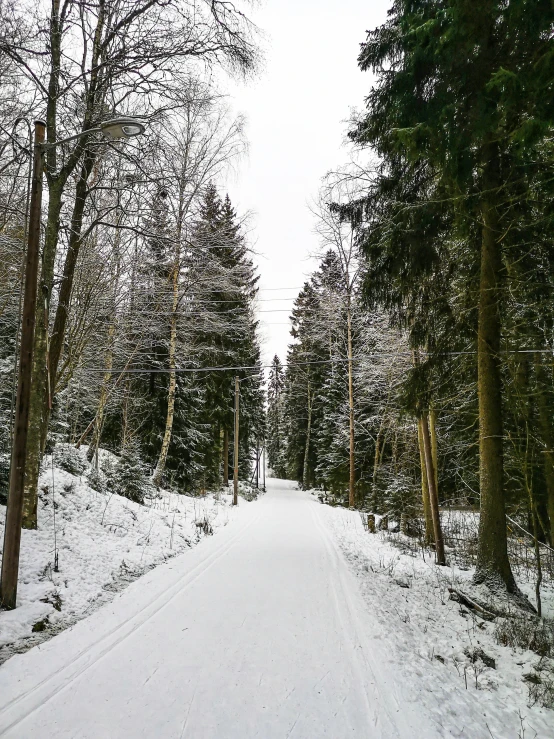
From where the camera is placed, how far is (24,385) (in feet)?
15.2

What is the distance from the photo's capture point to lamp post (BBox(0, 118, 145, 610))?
4332mm

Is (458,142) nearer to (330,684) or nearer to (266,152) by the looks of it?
(330,684)

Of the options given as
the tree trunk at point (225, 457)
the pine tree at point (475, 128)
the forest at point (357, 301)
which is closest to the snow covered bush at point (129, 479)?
the forest at point (357, 301)

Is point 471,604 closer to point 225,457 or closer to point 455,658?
point 455,658

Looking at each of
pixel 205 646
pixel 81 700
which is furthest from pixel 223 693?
pixel 81 700

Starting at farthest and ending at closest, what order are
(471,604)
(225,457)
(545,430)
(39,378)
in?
(225,457), (39,378), (545,430), (471,604)

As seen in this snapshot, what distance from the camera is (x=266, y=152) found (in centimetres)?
1229

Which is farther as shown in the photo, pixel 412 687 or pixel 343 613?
pixel 343 613

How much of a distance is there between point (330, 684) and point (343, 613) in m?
1.69

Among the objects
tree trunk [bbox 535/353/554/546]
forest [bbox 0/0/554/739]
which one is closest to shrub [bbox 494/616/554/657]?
forest [bbox 0/0/554/739]

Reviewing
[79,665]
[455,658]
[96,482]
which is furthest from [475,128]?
[96,482]

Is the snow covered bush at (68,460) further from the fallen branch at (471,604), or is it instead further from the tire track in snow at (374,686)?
the fallen branch at (471,604)

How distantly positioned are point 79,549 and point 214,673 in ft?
12.9

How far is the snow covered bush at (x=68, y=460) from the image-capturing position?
33.3ft
